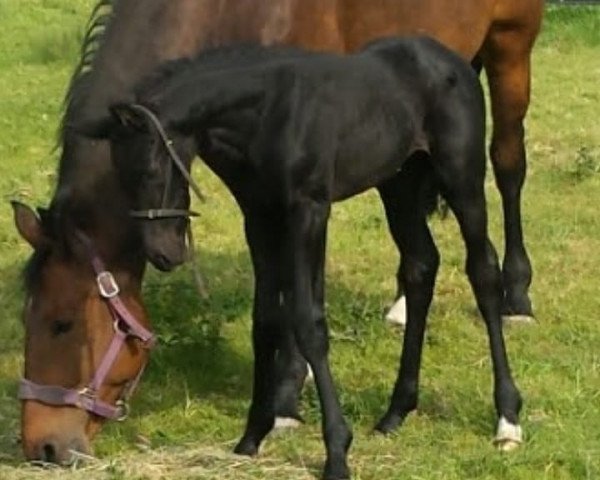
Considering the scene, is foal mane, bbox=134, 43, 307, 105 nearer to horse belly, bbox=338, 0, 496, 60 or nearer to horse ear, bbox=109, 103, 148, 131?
horse ear, bbox=109, 103, 148, 131

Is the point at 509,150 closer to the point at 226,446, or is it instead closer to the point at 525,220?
the point at 525,220

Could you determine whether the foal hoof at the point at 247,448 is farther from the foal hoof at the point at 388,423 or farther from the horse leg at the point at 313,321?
the foal hoof at the point at 388,423

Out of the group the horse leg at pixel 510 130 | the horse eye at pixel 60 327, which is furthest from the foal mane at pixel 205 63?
the horse leg at pixel 510 130

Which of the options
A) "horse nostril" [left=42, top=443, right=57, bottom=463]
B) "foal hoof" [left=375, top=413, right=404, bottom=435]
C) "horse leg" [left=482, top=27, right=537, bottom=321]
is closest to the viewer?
"horse nostril" [left=42, top=443, right=57, bottom=463]

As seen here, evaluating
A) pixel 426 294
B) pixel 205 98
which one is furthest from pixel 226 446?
pixel 205 98

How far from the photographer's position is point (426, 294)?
219 inches

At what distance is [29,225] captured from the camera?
16.1ft

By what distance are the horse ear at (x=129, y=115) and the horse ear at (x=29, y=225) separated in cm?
62

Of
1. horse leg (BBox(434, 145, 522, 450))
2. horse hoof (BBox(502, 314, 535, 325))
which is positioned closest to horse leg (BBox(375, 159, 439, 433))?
horse leg (BBox(434, 145, 522, 450))

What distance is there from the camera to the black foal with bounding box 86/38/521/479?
4.54 meters

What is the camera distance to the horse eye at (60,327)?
490 cm

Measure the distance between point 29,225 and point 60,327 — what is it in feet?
1.12

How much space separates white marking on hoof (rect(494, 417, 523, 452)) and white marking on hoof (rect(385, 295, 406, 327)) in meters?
1.73

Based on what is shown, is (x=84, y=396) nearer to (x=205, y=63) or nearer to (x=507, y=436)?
(x=205, y=63)
